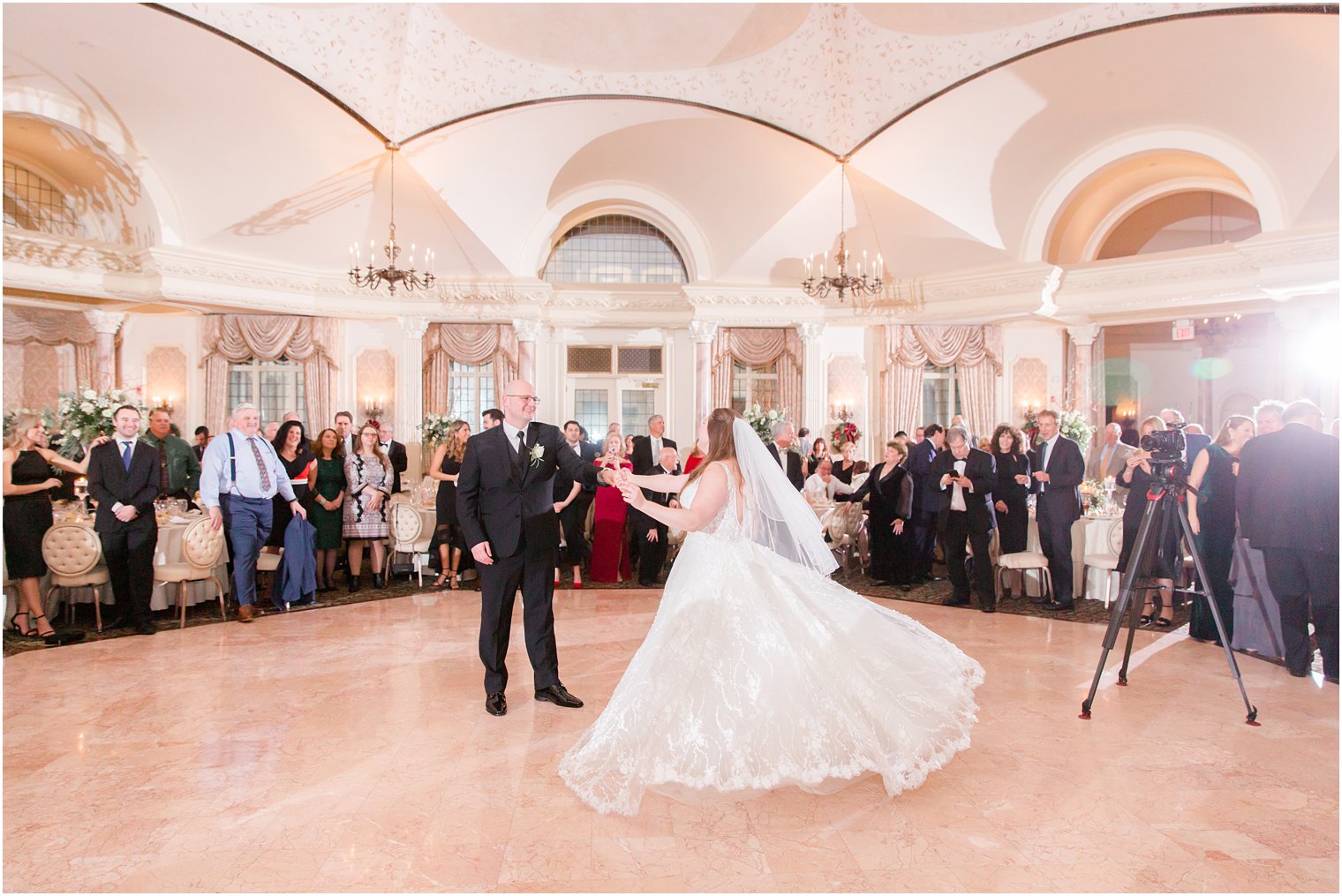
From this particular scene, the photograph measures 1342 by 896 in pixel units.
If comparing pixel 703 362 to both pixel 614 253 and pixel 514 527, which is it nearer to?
pixel 614 253

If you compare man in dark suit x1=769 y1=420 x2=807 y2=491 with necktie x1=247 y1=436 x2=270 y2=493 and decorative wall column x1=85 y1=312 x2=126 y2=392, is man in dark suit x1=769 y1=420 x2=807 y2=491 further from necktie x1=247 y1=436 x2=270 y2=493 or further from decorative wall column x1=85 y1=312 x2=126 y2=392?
decorative wall column x1=85 y1=312 x2=126 y2=392

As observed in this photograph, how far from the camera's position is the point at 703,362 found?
13.2 m

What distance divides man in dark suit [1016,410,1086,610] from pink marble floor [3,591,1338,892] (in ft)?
5.57

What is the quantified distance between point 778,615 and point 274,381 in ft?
38.3

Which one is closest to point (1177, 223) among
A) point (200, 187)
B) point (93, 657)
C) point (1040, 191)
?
point (1040, 191)

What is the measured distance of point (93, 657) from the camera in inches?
213

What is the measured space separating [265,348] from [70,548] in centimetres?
708

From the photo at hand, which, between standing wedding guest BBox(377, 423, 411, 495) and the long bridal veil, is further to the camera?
standing wedding guest BBox(377, 423, 411, 495)

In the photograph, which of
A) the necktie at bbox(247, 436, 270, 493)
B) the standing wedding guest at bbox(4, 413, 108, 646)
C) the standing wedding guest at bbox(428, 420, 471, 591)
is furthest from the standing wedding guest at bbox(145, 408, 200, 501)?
the standing wedding guest at bbox(428, 420, 471, 591)

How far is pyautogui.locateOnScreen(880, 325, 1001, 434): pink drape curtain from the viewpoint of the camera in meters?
13.0

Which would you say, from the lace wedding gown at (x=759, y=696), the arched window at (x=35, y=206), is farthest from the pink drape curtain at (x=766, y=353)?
the lace wedding gown at (x=759, y=696)

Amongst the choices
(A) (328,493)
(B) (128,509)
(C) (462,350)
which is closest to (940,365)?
(C) (462,350)

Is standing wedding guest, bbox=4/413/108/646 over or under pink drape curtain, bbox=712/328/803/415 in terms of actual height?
under

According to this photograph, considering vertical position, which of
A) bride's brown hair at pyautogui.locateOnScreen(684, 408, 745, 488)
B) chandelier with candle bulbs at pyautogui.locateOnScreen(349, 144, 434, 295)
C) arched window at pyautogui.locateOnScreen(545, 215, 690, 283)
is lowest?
bride's brown hair at pyautogui.locateOnScreen(684, 408, 745, 488)
